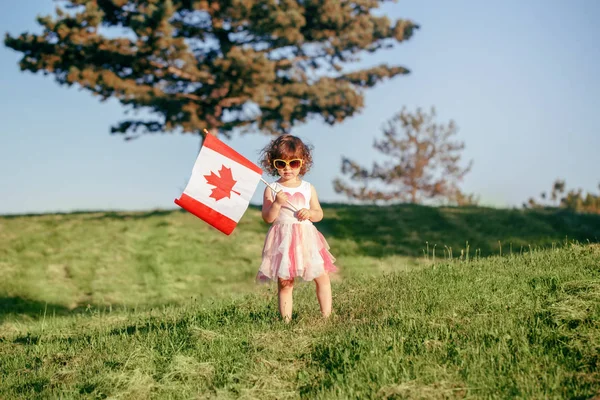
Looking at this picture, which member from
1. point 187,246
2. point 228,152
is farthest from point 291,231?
point 187,246

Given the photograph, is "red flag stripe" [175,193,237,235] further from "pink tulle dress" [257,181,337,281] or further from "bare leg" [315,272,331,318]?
"bare leg" [315,272,331,318]

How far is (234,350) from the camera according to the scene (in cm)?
568

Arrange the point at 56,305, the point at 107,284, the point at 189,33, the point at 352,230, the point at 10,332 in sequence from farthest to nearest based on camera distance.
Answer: the point at 189,33 → the point at 352,230 → the point at 107,284 → the point at 56,305 → the point at 10,332

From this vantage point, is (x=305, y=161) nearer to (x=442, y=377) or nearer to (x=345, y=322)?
(x=345, y=322)

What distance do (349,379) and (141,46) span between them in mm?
15959

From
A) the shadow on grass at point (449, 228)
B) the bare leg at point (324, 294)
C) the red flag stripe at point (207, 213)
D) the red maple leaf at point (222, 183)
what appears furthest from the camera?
the shadow on grass at point (449, 228)

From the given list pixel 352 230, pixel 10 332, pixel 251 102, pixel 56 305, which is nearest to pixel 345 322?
pixel 10 332

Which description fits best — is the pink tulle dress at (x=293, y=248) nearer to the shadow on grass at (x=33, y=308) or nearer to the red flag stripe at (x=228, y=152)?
the red flag stripe at (x=228, y=152)

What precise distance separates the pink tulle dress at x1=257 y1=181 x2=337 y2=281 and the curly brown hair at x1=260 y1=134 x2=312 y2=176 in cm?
24

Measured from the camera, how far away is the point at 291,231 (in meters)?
6.21

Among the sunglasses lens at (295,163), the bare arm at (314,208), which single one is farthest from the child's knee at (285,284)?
the sunglasses lens at (295,163)

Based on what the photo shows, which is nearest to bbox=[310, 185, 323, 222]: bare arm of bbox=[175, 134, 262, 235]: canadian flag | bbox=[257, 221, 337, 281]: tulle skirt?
bbox=[257, 221, 337, 281]: tulle skirt

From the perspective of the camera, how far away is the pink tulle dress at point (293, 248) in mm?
6090

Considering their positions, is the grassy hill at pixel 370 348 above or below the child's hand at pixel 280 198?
below
